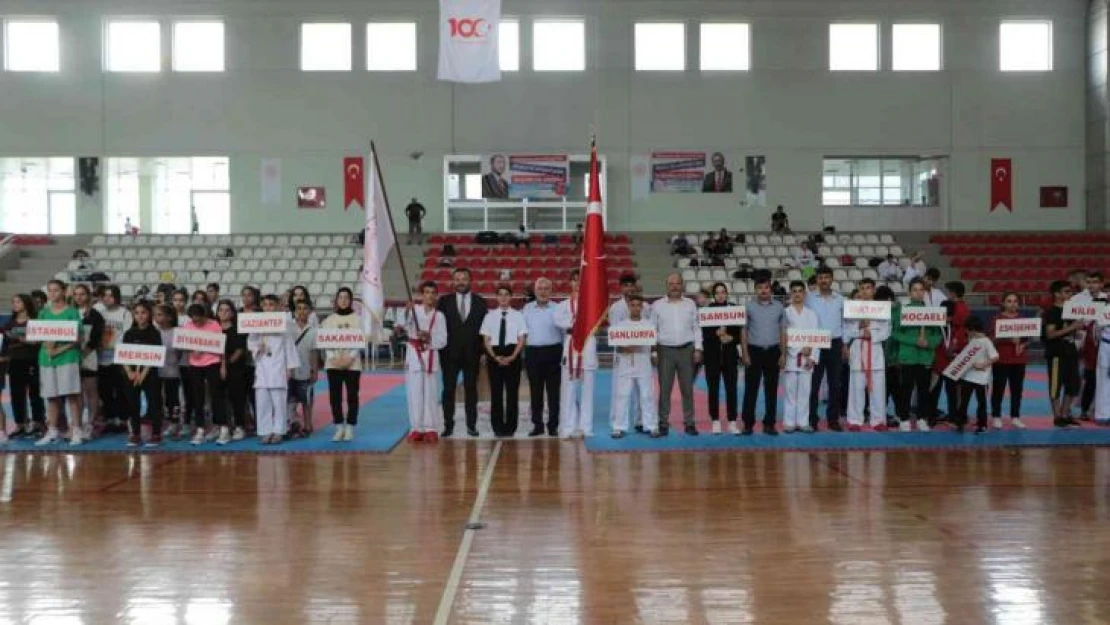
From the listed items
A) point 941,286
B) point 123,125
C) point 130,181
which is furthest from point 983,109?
point 130,181

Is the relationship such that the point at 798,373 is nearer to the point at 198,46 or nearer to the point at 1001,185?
the point at 1001,185

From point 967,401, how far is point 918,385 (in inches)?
20.7

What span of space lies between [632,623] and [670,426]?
20.8ft

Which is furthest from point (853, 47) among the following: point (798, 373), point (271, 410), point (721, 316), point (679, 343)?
point (271, 410)

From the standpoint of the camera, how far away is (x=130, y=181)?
29359 mm

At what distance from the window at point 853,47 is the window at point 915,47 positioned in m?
0.52

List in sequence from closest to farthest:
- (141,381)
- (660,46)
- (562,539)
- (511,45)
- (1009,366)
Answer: (562,539), (141,381), (1009,366), (511,45), (660,46)

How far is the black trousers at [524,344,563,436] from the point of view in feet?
32.9

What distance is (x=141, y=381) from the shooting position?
9.40 metres

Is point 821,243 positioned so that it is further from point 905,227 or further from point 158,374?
point 158,374

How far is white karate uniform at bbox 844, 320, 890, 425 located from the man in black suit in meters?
3.94

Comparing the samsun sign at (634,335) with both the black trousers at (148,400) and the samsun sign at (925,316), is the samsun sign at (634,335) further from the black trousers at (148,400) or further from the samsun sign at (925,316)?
the black trousers at (148,400)

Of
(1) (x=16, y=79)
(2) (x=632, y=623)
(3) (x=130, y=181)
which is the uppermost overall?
(1) (x=16, y=79)

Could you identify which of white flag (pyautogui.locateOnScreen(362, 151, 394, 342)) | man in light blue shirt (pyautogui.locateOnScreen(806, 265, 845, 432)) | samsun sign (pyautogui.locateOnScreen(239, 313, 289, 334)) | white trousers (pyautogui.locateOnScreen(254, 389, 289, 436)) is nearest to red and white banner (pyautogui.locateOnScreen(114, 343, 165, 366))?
samsun sign (pyautogui.locateOnScreen(239, 313, 289, 334))
